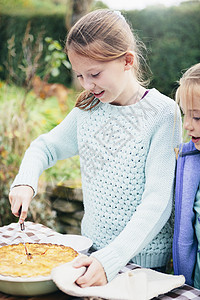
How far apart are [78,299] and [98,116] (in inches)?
31.7

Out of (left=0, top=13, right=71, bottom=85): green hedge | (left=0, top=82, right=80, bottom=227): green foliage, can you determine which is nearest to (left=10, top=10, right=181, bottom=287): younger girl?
(left=0, top=82, right=80, bottom=227): green foliage

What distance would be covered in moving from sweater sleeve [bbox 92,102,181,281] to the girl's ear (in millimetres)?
234

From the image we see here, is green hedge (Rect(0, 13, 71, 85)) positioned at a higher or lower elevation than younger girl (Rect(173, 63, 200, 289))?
higher

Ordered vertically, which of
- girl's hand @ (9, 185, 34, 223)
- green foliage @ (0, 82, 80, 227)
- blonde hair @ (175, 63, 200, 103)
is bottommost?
green foliage @ (0, 82, 80, 227)

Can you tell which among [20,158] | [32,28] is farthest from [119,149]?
[32,28]

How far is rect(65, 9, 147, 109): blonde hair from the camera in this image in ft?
4.67

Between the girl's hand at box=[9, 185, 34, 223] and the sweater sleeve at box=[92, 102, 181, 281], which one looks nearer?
the sweater sleeve at box=[92, 102, 181, 281]

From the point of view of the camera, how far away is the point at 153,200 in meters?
1.37

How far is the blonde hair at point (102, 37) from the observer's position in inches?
56.1

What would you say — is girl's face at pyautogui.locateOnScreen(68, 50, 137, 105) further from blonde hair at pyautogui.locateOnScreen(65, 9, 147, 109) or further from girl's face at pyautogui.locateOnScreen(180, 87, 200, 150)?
girl's face at pyautogui.locateOnScreen(180, 87, 200, 150)

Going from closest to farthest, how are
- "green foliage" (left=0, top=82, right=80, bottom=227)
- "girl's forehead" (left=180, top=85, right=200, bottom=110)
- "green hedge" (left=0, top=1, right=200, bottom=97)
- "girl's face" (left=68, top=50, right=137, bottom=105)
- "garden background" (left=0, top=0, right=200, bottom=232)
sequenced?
"girl's forehead" (left=180, top=85, right=200, bottom=110)
"girl's face" (left=68, top=50, right=137, bottom=105)
"green foliage" (left=0, top=82, right=80, bottom=227)
"garden background" (left=0, top=0, right=200, bottom=232)
"green hedge" (left=0, top=1, right=200, bottom=97)

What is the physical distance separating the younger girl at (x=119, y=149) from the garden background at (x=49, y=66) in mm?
312

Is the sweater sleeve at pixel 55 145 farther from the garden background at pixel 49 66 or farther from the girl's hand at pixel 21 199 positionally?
the garden background at pixel 49 66

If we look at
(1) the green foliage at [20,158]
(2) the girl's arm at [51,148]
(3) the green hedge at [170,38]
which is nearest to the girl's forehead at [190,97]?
(2) the girl's arm at [51,148]
